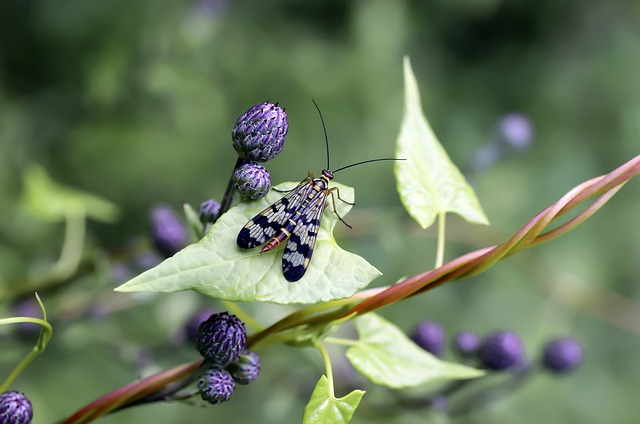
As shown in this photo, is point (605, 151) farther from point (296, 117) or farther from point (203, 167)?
point (203, 167)

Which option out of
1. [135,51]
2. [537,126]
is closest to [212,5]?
[135,51]

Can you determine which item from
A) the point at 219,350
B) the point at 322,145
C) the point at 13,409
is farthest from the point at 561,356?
the point at 13,409

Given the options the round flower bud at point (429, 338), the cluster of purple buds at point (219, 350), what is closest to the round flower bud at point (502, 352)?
the round flower bud at point (429, 338)

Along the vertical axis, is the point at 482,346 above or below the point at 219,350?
below

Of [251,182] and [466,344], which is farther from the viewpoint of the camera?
[466,344]

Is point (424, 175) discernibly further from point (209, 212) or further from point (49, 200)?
point (49, 200)
